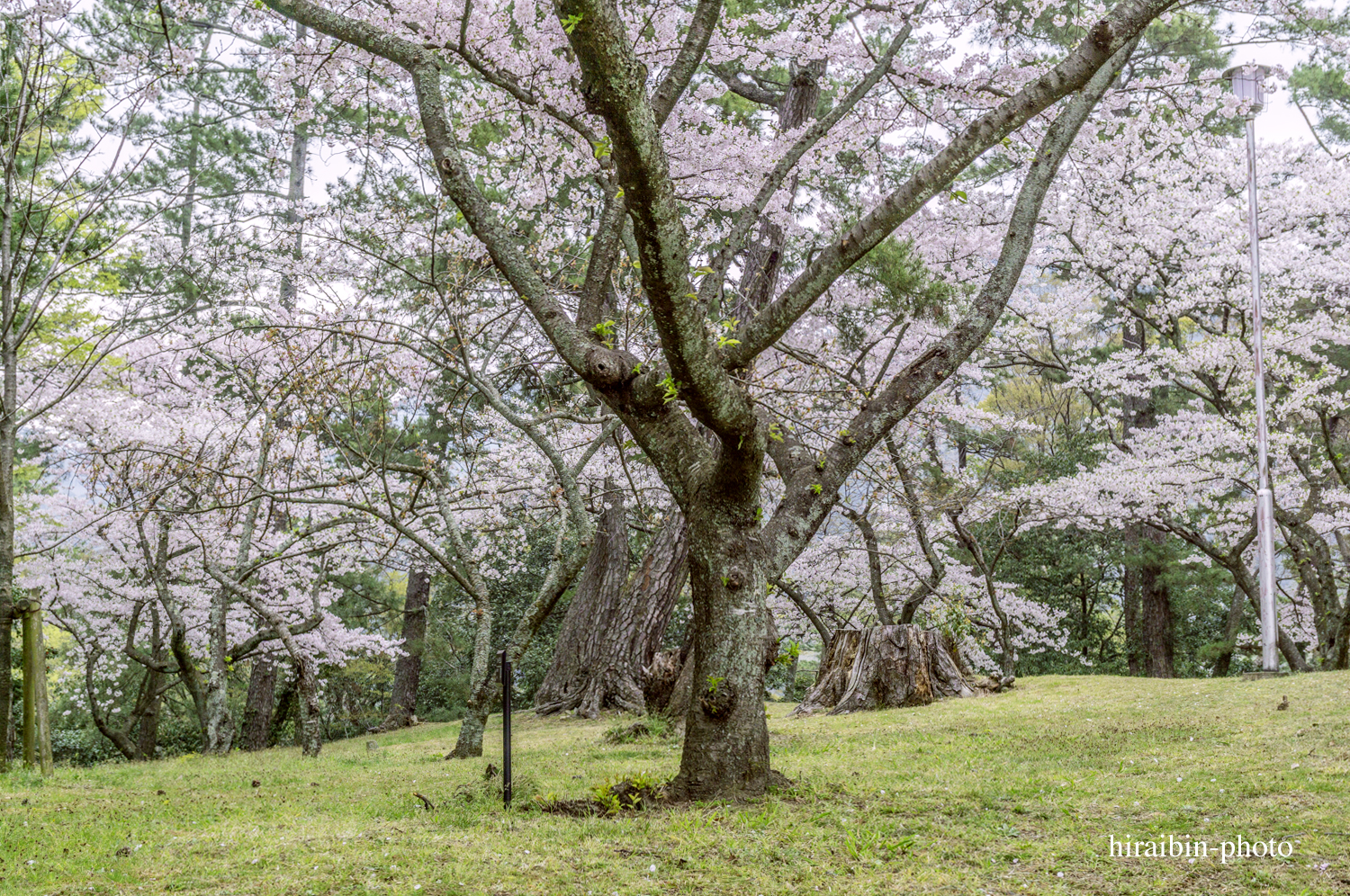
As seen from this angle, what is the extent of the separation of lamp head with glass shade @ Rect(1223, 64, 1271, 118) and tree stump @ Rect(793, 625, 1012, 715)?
18.4 feet

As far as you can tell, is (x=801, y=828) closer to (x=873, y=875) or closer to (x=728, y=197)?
(x=873, y=875)

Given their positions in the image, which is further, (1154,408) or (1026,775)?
(1154,408)

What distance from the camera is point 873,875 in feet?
9.61

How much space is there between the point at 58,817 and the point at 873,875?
3.70 meters

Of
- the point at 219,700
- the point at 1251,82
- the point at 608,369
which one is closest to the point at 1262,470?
the point at 1251,82

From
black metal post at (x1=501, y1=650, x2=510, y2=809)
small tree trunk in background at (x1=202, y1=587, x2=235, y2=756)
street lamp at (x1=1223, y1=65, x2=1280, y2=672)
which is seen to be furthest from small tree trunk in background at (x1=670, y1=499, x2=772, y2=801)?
small tree trunk in background at (x1=202, y1=587, x2=235, y2=756)

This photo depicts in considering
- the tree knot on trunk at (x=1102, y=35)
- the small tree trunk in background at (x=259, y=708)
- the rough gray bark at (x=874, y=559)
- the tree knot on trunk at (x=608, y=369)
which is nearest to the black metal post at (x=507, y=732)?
the tree knot on trunk at (x=608, y=369)

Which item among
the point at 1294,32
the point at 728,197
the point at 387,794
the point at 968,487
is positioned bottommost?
the point at 387,794

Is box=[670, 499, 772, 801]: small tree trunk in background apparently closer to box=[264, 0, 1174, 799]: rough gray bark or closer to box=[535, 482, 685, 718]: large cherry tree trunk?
box=[264, 0, 1174, 799]: rough gray bark

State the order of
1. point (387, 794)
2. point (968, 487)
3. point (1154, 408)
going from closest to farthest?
point (387, 794), point (968, 487), point (1154, 408)

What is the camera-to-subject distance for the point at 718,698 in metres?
3.87

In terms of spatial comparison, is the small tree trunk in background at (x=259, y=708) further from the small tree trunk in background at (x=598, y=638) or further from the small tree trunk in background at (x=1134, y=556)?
the small tree trunk in background at (x=1134, y=556)

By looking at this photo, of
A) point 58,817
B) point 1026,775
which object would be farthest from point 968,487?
point 58,817

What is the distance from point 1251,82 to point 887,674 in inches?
242
